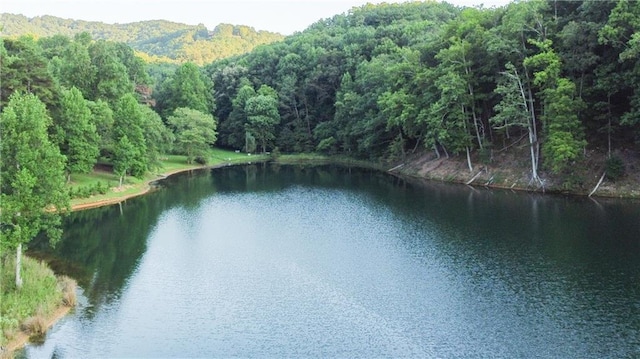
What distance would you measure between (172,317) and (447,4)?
417 feet

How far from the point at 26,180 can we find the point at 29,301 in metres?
5.09

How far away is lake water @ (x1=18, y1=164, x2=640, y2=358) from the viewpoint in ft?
72.2

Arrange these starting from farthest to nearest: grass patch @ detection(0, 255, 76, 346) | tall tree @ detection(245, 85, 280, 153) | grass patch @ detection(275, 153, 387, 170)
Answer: tall tree @ detection(245, 85, 280, 153), grass patch @ detection(275, 153, 387, 170), grass patch @ detection(0, 255, 76, 346)

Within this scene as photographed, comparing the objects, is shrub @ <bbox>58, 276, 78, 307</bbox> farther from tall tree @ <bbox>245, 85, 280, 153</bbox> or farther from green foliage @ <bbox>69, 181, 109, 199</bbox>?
tall tree @ <bbox>245, 85, 280, 153</bbox>

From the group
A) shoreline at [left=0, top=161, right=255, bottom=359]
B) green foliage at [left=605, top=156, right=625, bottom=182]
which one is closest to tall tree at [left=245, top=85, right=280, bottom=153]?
shoreline at [left=0, top=161, right=255, bottom=359]

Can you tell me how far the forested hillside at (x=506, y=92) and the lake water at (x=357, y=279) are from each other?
8086mm

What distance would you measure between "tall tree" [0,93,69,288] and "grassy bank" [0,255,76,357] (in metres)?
0.72


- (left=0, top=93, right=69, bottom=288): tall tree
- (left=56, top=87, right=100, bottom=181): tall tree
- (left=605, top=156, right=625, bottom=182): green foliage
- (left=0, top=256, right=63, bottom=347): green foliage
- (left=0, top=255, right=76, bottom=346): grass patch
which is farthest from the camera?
(left=56, top=87, right=100, bottom=181): tall tree

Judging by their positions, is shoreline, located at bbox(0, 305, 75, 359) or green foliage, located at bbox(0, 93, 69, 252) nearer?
shoreline, located at bbox(0, 305, 75, 359)

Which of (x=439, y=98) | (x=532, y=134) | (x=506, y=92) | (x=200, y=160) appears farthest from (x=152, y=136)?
(x=532, y=134)

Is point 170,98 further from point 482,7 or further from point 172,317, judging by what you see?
point 172,317

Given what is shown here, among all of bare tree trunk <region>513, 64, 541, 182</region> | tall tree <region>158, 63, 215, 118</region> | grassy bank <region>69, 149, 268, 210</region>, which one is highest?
tall tree <region>158, 63, 215, 118</region>

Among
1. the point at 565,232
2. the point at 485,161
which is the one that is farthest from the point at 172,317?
the point at 485,161

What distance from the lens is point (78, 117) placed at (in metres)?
53.5
